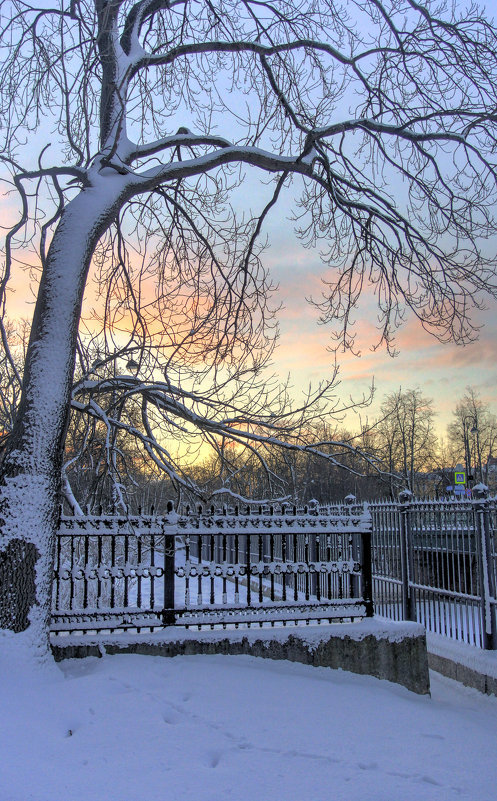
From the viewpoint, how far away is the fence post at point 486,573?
856 centimetres

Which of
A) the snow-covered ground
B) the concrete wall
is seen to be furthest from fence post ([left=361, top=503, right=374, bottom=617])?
the snow-covered ground

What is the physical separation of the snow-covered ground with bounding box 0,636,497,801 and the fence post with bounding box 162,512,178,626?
1.75 ft

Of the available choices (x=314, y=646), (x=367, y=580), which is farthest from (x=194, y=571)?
(x=367, y=580)

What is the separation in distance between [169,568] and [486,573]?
466 centimetres

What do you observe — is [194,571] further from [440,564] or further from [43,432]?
[440,564]

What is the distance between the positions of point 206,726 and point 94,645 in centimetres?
187

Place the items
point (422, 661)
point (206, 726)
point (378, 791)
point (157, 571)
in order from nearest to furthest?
point (378, 791), point (206, 726), point (157, 571), point (422, 661)

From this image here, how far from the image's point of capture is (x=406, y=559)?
1109 centimetres

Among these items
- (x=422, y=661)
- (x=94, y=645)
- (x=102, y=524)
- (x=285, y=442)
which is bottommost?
(x=422, y=661)

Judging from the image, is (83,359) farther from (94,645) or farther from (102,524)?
(94,645)

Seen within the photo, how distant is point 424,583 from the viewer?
10523mm

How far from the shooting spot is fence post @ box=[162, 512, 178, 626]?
6.57m

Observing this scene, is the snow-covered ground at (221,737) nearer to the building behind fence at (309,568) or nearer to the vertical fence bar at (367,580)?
the building behind fence at (309,568)

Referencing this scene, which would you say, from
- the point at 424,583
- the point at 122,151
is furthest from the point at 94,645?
the point at 424,583
